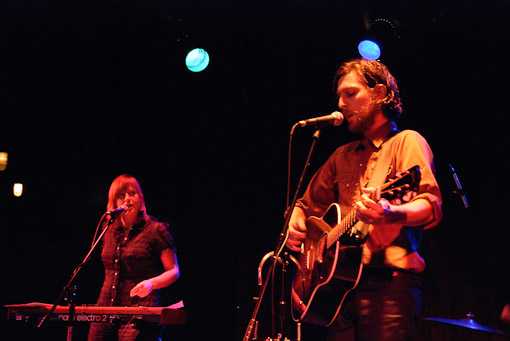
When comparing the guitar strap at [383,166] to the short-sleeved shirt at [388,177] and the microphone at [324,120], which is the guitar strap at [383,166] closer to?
the short-sleeved shirt at [388,177]

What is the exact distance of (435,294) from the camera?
4.75 m

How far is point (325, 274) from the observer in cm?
261

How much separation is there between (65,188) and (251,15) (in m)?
3.40

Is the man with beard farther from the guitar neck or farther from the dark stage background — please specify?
the dark stage background

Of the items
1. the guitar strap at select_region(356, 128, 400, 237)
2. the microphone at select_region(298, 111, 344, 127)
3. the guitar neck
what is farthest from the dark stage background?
the guitar neck

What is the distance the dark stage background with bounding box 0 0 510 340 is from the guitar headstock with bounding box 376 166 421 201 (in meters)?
2.35

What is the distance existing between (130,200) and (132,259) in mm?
605

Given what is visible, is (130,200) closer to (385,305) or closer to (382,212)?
(385,305)

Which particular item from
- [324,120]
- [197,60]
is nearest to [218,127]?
[197,60]

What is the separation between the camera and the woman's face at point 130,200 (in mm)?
4566

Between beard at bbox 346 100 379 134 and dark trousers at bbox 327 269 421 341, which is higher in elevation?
beard at bbox 346 100 379 134

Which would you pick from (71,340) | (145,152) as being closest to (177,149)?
(145,152)

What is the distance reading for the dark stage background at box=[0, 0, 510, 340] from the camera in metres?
4.42

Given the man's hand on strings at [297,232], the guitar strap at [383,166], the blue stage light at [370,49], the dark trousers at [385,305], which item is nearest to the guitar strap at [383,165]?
the guitar strap at [383,166]
